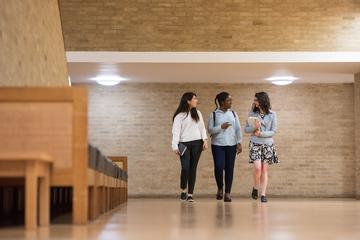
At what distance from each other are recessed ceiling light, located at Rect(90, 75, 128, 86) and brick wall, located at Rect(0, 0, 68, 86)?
5.82 m

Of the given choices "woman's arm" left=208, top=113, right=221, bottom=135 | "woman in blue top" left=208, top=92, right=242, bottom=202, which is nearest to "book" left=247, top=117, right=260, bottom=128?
"woman in blue top" left=208, top=92, right=242, bottom=202

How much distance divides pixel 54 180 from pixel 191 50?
1018 centimetres

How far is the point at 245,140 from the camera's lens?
61.2 feet

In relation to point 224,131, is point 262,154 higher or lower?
lower

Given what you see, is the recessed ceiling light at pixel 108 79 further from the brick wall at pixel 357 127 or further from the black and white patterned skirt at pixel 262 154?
the black and white patterned skirt at pixel 262 154

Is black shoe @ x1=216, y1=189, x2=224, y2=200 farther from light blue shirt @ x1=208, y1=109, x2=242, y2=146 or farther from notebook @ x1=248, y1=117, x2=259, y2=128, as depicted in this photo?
notebook @ x1=248, y1=117, x2=259, y2=128

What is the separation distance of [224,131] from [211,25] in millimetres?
4070

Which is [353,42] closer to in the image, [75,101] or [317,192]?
[317,192]

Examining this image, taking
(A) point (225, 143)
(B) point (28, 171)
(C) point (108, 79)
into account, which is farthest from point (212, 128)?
(B) point (28, 171)

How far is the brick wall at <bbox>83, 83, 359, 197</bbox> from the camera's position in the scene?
1844cm

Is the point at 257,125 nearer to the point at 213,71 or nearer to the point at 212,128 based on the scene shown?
the point at 212,128

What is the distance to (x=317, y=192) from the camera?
60.3 ft

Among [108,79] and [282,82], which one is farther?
[282,82]

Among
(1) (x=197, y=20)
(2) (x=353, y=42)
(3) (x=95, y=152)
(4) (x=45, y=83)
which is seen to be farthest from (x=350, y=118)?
(3) (x=95, y=152)
